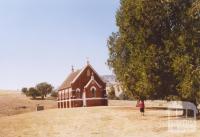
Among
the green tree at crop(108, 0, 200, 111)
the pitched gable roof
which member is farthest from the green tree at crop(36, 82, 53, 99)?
the green tree at crop(108, 0, 200, 111)

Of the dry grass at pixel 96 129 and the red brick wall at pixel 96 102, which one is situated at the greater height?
the red brick wall at pixel 96 102

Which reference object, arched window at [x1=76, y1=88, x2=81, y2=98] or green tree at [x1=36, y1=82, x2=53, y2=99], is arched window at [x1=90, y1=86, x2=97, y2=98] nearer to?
arched window at [x1=76, y1=88, x2=81, y2=98]

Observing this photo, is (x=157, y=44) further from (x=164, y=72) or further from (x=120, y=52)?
(x=120, y=52)

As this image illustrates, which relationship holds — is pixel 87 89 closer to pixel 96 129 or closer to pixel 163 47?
pixel 163 47

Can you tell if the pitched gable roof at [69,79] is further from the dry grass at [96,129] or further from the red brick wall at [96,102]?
the dry grass at [96,129]

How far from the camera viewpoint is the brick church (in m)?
79.4

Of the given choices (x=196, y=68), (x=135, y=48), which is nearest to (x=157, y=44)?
(x=135, y=48)

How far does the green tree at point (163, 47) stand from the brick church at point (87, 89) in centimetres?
3464

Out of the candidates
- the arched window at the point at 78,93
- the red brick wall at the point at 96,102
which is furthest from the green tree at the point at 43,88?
the red brick wall at the point at 96,102

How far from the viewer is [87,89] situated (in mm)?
79688

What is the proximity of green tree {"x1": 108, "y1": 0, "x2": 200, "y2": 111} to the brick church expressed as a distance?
3464 cm

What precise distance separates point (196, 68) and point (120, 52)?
1467 cm

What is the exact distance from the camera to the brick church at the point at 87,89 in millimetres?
79375

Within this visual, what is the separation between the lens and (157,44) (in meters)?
43.7
